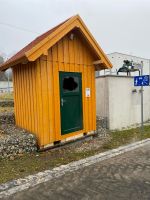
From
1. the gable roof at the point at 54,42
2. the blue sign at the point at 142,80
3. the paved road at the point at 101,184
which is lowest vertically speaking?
the paved road at the point at 101,184

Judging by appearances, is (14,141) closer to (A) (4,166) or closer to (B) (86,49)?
(A) (4,166)

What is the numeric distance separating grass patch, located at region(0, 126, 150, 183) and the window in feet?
5.88

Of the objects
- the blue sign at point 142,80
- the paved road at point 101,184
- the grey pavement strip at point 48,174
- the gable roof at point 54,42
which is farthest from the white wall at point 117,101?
the paved road at point 101,184

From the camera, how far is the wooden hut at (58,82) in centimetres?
657

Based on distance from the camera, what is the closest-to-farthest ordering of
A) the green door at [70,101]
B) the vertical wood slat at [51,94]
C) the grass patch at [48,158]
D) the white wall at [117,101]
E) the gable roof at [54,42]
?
the grass patch at [48,158]
the gable roof at [54,42]
the vertical wood slat at [51,94]
the green door at [70,101]
the white wall at [117,101]

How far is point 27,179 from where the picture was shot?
477cm

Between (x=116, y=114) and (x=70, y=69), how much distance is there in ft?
11.9

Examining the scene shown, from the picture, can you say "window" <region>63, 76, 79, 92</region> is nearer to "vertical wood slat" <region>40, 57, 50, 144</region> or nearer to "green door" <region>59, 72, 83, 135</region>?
"green door" <region>59, 72, 83, 135</region>

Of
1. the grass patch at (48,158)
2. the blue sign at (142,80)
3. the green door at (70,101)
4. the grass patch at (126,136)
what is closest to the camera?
the grass patch at (48,158)

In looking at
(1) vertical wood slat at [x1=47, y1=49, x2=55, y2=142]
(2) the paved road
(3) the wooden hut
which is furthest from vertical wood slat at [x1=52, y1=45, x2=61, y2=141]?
(2) the paved road

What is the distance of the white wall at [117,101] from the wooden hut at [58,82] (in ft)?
5.05

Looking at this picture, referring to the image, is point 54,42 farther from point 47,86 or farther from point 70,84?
point 70,84

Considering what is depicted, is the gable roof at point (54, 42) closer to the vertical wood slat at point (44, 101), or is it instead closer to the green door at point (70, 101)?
the vertical wood slat at point (44, 101)

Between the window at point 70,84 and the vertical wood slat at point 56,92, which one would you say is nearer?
the vertical wood slat at point 56,92
